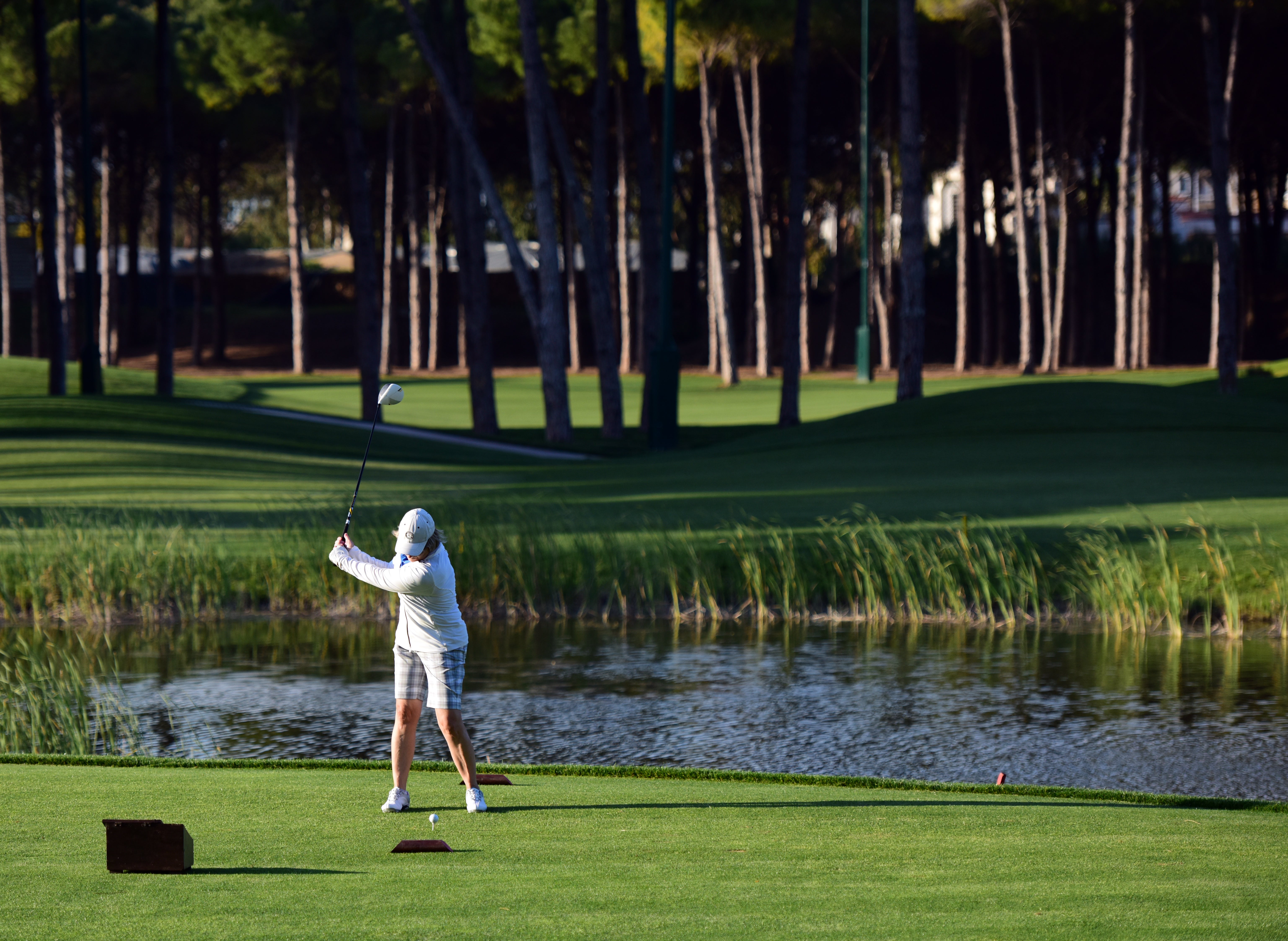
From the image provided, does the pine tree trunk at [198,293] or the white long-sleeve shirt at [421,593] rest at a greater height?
the pine tree trunk at [198,293]

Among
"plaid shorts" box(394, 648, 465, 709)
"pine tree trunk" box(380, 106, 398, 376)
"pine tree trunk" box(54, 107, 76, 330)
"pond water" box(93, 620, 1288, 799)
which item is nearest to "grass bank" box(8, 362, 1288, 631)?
"pond water" box(93, 620, 1288, 799)

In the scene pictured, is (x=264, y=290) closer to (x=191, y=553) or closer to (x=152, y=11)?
(x=152, y=11)

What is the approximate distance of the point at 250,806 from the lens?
23.1ft

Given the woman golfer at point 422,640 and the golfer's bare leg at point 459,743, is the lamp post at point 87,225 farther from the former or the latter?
the golfer's bare leg at point 459,743

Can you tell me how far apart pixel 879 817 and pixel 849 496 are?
44.0 ft

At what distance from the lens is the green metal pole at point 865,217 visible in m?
40.0

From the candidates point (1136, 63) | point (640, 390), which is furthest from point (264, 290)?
point (1136, 63)

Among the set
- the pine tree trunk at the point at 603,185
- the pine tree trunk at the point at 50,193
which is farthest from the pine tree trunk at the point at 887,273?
the pine tree trunk at the point at 50,193

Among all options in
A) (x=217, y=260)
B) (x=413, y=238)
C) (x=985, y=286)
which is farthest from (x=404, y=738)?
(x=217, y=260)

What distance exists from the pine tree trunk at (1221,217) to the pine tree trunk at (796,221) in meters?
7.87

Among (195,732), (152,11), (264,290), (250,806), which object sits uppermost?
(152,11)

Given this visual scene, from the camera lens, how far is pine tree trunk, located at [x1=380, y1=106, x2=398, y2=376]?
58656mm

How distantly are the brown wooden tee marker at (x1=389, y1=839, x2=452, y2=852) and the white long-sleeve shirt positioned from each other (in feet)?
3.91

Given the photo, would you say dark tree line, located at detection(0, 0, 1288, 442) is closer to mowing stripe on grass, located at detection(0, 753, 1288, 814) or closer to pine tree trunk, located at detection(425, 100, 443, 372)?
pine tree trunk, located at detection(425, 100, 443, 372)
